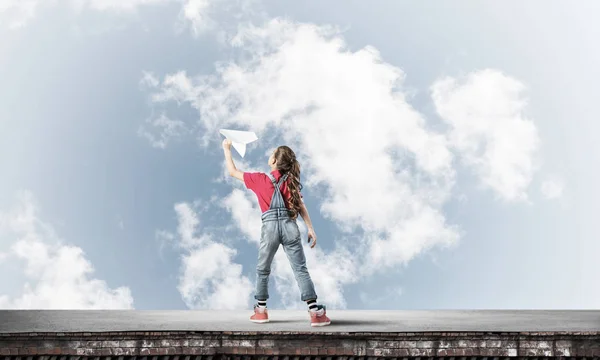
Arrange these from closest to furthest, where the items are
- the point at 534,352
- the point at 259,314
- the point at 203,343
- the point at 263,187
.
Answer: the point at 203,343
the point at 534,352
the point at 259,314
the point at 263,187

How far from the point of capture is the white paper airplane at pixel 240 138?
9.66 m

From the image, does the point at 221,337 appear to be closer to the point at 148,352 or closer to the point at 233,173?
the point at 148,352

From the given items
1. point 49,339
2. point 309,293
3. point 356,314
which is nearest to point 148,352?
point 49,339

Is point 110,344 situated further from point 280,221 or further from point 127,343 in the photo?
point 280,221

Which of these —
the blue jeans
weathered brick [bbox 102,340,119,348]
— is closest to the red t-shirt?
the blue jeans

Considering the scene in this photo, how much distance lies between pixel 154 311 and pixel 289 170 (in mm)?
3554

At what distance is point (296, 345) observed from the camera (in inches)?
289

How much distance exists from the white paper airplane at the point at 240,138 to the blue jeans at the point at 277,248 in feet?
A: 3.06

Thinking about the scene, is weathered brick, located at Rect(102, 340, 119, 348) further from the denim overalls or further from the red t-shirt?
the red t-shirt

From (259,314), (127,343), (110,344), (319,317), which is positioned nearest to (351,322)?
(319,317)

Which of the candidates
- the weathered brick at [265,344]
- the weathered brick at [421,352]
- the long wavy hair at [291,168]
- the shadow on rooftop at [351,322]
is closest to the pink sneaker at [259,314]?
the shadow on rooftop at [351,322]

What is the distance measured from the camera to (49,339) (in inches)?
291

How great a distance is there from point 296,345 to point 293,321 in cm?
193

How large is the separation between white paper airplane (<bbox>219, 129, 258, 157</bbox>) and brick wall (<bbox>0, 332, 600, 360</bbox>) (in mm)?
2943
